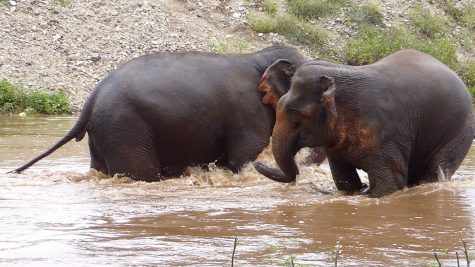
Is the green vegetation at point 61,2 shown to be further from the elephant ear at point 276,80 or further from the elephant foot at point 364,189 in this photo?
the elephant foot at point 364,189

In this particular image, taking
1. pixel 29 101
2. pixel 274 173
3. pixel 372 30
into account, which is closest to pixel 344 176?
pixel 274 173

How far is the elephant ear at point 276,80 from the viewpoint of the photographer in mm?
10414

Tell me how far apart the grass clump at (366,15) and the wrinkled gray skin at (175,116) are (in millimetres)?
15081

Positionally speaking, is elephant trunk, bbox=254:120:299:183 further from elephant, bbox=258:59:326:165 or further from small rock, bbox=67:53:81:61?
small rock, bbox=67:53:81:61

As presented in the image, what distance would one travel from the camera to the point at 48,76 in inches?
829

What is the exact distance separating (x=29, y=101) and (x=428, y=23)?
1089cm

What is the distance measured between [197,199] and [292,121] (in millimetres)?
1105

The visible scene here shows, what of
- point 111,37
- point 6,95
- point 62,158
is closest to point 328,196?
point 62,158

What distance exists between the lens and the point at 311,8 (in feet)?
85.2

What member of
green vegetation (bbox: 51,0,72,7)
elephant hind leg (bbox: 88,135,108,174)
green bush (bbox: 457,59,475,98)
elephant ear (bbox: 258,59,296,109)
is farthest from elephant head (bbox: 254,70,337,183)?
green vegetation (bbox: 51,0,72,7)

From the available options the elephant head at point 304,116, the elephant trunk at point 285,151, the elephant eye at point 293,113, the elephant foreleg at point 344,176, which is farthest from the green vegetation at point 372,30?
the elephant eye at point 293,113

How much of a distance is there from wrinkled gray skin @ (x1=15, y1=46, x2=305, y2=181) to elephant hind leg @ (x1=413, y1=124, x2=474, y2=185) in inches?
74.9

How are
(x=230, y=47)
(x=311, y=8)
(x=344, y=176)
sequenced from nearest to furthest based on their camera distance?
(x=344, y=176) < (x=230, y=47) < (x=311, y=8)

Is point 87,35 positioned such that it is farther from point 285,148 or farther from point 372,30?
point 285,148
